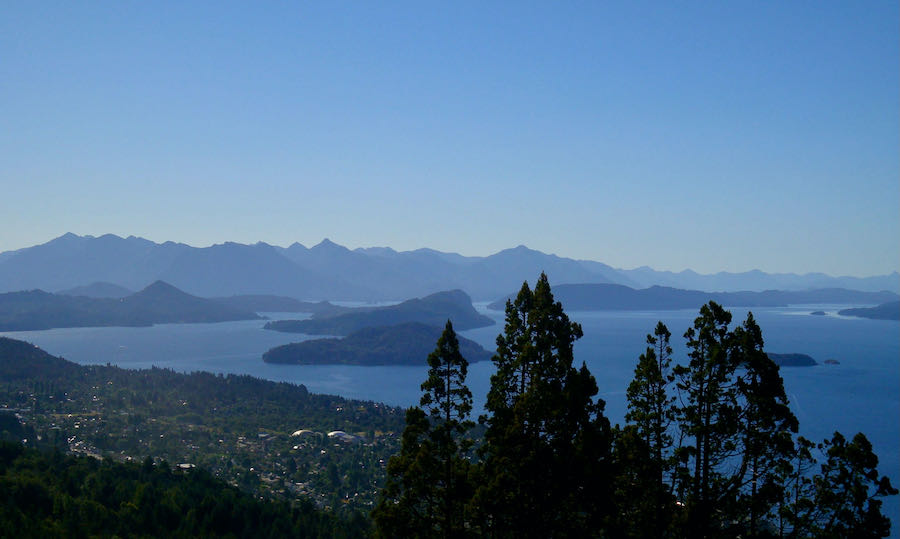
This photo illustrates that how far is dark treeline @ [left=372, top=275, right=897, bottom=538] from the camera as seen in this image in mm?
15836

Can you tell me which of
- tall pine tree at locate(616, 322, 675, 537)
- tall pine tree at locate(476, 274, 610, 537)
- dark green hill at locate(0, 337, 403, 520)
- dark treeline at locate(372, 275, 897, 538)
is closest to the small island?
dark green hill at locate(0, 337, 403, 520)

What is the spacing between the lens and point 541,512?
17594mm

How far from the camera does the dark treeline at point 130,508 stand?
41.6 metres

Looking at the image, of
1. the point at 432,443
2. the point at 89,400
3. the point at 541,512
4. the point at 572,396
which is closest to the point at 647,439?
the point at 572,396

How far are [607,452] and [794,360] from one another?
543 feet

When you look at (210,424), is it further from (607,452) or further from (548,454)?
(607,452)

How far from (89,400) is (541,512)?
120596mm

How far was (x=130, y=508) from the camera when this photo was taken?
45.9 meters

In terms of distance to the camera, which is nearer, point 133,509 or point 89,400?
point 133,509

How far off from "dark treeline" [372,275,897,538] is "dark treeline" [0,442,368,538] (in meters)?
30.3

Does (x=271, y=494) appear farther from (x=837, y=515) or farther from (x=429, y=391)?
(x=837, y=515)

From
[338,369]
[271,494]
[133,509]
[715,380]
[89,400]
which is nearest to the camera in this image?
[715,380]

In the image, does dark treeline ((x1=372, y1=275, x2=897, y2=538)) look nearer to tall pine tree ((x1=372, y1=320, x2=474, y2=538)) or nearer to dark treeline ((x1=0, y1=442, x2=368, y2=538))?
tall pine tree ((x1=372, y1=320, x2=474, y2=538))

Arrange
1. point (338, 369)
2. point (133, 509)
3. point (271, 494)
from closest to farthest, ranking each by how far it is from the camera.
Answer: point (133, 509) → point (271, 494) → point (338, 369)
